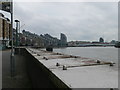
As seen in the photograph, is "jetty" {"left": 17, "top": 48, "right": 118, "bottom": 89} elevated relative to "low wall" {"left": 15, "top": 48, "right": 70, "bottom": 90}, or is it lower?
elevated

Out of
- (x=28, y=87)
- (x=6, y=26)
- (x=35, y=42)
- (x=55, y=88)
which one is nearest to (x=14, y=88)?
(x=28, y=87)

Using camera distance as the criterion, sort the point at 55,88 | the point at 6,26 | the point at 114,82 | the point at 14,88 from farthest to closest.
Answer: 1. the point at 6,26
2. the point at 14,88
3. the point at 55,88
4. the point at 114,82

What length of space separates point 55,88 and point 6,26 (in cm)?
7298

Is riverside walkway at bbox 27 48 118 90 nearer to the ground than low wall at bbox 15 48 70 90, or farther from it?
farther from it

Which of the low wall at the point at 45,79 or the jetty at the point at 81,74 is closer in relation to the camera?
the jetty at the point at 81,74

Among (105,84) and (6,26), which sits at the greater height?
(6,26)

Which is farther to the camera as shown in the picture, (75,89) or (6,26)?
(6,26)

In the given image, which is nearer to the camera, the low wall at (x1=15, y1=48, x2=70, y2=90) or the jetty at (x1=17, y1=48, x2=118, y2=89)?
the jetty at (x1=17, y1=48, x2=118, y2=89)

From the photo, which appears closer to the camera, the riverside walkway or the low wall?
the riverside walkway

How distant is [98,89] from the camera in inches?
83.5

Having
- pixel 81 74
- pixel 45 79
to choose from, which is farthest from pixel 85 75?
pixel 45 79

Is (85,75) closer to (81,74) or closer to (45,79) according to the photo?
(81,74)

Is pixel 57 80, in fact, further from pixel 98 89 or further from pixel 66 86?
pixel 98 89

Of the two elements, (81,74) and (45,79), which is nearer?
(81,74)
